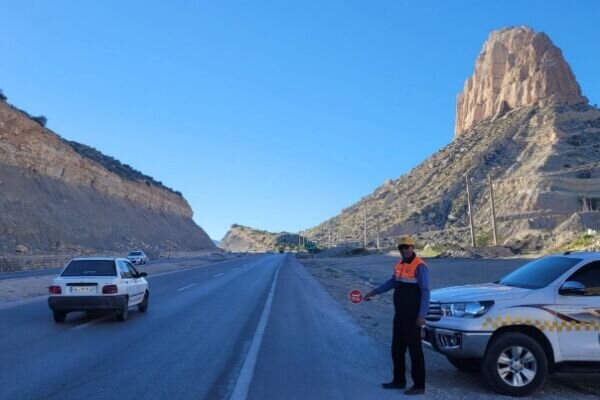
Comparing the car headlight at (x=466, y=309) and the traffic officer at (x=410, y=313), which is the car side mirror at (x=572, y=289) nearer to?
the car headlight at (x=466, y=309)

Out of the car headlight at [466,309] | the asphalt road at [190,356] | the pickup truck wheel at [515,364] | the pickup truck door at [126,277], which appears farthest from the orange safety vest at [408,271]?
the pickup truck door at [126,277]

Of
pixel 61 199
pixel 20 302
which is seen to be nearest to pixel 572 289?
pixel 20 302

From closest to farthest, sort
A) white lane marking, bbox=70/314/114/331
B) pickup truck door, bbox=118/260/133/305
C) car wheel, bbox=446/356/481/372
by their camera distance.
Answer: car wheel, bbox=446/356/481/372 → white lane marking, bbox=70/314/114/331 → pickup truck door, bbox=118/260/133/305

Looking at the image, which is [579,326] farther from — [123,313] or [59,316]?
[59,316]

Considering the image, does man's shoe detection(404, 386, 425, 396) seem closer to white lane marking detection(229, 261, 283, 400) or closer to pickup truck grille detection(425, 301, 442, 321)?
pickup truck grille detection(425, 301, 442, 321)

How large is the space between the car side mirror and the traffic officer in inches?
66.3

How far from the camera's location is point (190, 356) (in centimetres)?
921

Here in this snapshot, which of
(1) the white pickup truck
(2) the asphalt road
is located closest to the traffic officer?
(2) the asphalt road

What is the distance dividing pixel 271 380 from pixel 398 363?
168 centimetres

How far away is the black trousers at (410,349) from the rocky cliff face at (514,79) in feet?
360

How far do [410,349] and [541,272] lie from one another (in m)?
2.30

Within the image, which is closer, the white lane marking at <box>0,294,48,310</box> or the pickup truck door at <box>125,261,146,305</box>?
the pickup truck door at <box>125,261,146,305</box>

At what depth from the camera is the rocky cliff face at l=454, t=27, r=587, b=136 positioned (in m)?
110

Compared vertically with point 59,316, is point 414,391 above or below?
below
